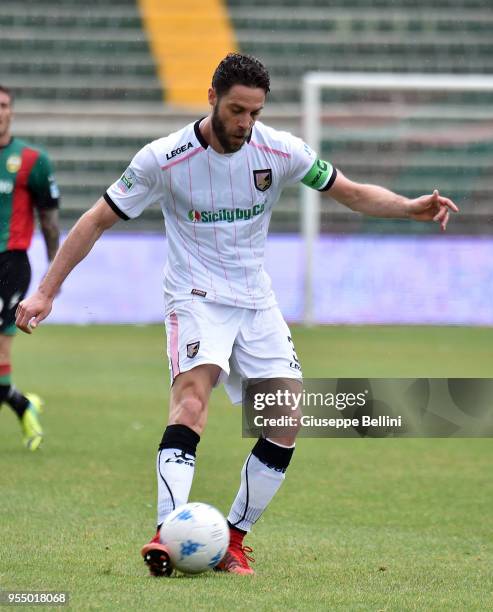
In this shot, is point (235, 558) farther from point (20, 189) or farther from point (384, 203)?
point (20, 189)

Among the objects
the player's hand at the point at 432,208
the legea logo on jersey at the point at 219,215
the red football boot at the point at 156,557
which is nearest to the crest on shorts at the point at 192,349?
the legea logo on jersey at the point at 219,215

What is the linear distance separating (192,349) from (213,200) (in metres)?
0.59

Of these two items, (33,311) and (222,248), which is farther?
(222,248)

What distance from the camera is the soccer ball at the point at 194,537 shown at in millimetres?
4609

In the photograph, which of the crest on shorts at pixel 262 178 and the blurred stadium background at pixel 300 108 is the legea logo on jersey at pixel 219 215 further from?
the blurred stadium background at pixel 300 108

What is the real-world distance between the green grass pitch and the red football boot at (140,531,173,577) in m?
0.06

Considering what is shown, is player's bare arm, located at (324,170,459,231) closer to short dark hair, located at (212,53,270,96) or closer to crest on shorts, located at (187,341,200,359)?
short dark hair, located at (212,53,270,96)

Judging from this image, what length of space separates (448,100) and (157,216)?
4.93m

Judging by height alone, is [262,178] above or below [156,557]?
above

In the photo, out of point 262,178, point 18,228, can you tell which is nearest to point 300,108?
point 18,228

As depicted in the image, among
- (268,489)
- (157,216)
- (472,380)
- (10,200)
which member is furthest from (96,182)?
(268,489)

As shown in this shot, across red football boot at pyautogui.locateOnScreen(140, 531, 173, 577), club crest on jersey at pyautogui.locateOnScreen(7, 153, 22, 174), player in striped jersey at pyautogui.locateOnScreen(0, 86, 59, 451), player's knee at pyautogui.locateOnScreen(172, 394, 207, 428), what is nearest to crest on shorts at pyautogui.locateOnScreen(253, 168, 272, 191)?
player's knee at pyautogui.locateOnScreen(172, 394, 207, 428)

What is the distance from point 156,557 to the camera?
4656mm

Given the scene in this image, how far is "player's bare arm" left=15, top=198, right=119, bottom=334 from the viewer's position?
4930 millimetres
